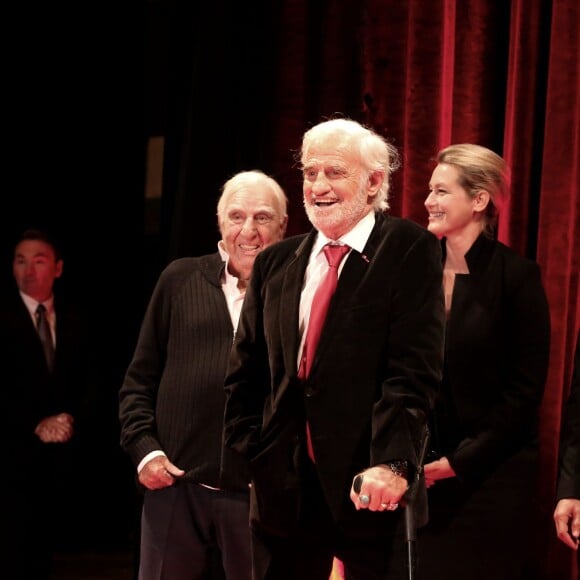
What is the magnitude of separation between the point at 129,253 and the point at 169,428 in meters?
2.60

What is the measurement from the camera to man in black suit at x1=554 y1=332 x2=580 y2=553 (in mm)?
2623

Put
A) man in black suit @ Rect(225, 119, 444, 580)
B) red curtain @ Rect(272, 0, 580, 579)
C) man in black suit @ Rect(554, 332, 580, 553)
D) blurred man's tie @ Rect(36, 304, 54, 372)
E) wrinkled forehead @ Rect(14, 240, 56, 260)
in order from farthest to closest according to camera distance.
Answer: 1. wrinkled forehead @ Rect(14, 240, 56, 260)
2. blurred man's tie @ Rect(36, 304, 54, 372)
3. red curtain @ Rect(272, 0, 580, 579)
4. man in black suit @ Rect(554, 332, 580, 553)
5. man in black suit @ Rect(225, 119, 444, 580)

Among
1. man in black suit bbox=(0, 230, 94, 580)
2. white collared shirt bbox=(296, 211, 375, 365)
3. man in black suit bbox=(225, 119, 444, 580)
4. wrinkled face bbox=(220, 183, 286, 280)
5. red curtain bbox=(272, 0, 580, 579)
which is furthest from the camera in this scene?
man in black suit bbox=(0, 230, 94, 580)

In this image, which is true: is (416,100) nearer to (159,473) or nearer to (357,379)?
(159,473)

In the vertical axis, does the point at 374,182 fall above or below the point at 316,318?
above

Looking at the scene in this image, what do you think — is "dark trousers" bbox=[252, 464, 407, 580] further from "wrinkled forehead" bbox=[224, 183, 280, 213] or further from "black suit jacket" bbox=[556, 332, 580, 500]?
"wrinkled forehead" bbox=[224, 183, 280, 213]

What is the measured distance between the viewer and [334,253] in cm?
238

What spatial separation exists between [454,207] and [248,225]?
0.61 meters

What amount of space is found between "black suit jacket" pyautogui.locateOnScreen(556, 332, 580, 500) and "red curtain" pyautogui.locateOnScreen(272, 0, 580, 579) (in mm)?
778

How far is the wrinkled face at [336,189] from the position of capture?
2.41 metres

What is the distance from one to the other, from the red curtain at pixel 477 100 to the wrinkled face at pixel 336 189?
126 cm

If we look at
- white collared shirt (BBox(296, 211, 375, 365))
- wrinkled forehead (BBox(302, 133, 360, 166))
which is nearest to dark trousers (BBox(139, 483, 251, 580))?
white collared shirt (BBox(296, 211, 375, 365))

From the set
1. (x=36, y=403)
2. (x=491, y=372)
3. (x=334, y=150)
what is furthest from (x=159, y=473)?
(x=36, y=403)

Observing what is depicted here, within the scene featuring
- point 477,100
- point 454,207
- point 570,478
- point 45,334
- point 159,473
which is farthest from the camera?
point 45,334
